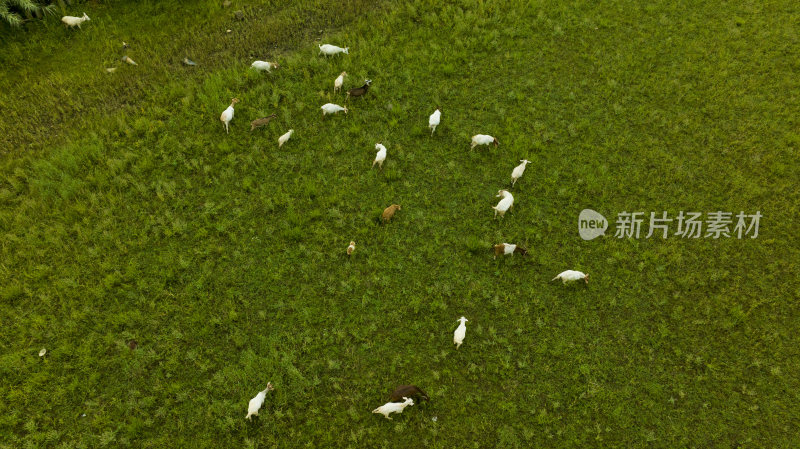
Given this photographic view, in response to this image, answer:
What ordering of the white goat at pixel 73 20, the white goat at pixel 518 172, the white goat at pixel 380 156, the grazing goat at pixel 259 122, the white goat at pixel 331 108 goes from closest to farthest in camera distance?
the white goat at pixel 518 172, the white goat at pixel 380 156, the grazing goat at pixel 259 122, the white goat at pixel 331 108, the white goat at pixel 73 20

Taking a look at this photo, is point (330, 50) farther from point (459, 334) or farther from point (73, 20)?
point (459, 334)

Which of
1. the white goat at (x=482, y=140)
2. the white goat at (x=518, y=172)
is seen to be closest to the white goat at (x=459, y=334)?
the white goat at (x=518, y=172)

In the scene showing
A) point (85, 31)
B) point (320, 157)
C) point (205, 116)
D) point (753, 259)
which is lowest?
point (753, 259)

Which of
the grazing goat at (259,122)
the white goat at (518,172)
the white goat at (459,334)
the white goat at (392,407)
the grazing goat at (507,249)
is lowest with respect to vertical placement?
the white goat at (392,407)

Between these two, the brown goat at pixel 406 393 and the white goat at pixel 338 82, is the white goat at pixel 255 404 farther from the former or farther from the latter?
the white goat at pixel 338 82

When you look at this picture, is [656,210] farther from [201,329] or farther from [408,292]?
[201,329]

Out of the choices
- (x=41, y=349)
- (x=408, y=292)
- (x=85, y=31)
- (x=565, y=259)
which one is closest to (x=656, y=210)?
(x=565, y=259)

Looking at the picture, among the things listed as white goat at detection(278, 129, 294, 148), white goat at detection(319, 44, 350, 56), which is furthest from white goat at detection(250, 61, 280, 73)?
white goat at detection(278, 129, 294, 148)
